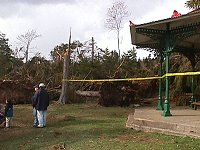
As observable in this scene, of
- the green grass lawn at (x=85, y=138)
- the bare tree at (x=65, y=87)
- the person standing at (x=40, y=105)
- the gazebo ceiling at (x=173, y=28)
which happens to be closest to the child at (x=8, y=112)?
the green grass lawn at (x=85, y=138)

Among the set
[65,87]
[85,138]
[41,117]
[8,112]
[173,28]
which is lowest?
[85,138]

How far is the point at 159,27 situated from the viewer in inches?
518

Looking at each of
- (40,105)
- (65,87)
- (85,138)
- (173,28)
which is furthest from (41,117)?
(65,87)

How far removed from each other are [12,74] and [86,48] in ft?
42.0

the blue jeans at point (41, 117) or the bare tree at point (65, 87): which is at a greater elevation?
the bare tree at point (65, 87)

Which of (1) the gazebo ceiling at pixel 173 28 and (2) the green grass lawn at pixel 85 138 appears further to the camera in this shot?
(1) the gazebo ceiling at pixel 173 28

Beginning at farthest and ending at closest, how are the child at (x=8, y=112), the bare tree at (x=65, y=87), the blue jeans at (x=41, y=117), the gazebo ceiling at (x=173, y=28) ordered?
the bare tree at (x=65, y=87) < the blue jeans at (x=41, y=117) < the child at (x=8, y=112) < the gazebo ceiling at (x=173, y=28)

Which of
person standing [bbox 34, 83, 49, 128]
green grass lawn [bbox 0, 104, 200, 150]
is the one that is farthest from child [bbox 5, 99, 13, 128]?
person standing [bbox 34, 83, 49, 128]

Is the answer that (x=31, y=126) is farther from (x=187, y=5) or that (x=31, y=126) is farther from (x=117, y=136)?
(x=187, y=5)

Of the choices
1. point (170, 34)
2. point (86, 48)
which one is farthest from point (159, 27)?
point (86, 48)

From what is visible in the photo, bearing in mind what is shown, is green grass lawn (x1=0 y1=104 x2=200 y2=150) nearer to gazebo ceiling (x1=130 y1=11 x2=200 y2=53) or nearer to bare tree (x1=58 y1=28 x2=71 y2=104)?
gazebo ceiling (x1=130 y1=11 x2=200 y2=53)

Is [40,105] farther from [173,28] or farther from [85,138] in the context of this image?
[173,28]

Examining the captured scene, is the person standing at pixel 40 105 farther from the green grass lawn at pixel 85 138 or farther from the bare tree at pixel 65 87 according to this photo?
the bare tree at pixel 65 87

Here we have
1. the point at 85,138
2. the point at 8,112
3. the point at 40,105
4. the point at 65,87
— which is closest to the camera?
the point at 85,138
